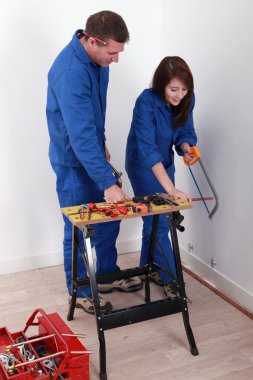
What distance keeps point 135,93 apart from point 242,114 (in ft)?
3.14

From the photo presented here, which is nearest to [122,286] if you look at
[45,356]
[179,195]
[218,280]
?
[218,280]

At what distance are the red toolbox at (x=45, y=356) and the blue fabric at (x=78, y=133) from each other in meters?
0.56

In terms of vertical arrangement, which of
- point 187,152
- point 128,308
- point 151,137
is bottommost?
point 128,308

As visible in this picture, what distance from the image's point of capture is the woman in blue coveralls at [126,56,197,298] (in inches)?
84.4

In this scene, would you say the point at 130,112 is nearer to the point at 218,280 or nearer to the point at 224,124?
the point at 224,124

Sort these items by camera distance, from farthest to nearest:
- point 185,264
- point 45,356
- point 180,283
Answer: point 185,264 < point 180,283 < point 45,356

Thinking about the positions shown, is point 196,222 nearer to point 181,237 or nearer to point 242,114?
point 181,237

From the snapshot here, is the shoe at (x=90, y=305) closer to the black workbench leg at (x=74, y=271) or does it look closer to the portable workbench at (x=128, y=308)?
the black workbench leg at (x=74, y=271)

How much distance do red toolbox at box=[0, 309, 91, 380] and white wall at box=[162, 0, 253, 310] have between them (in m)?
1.00

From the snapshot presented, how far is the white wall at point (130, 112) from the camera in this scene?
92.0 inches

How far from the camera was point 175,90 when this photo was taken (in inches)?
85.0

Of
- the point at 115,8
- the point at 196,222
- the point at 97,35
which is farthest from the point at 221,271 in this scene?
the point at 115,8

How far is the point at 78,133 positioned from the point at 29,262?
52.5 inches

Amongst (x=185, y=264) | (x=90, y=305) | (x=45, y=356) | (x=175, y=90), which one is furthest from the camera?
(x=185, y=264)
